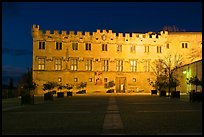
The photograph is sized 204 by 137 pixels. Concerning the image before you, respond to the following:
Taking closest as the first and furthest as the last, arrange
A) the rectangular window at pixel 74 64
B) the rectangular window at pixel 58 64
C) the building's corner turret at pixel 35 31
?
the building's corner turret at pixel 35 31, the rectangular window at pixel 58 64, the rectangular window at pixel 74 64

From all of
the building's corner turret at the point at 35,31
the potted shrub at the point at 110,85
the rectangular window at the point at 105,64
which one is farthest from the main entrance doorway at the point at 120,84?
the building's corner turret at the point at 35,31

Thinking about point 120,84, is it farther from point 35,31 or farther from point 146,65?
point 35,31

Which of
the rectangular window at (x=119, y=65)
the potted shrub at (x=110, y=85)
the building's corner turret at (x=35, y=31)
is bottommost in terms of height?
the potted shrub at (x=110, y=85)

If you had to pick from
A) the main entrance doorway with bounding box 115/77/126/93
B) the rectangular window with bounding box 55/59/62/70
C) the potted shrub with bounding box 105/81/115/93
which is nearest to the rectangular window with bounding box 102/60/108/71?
the potted shrub with bounding box 105/81/115/93

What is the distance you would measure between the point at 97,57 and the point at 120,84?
695 centimetres

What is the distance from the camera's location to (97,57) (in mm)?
68312

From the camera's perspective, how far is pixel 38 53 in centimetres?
6662

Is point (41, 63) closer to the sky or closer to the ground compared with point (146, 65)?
closer to the sky

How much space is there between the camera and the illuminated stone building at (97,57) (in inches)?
2625

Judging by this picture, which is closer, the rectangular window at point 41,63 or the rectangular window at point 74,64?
the rectangular window at point 41,63

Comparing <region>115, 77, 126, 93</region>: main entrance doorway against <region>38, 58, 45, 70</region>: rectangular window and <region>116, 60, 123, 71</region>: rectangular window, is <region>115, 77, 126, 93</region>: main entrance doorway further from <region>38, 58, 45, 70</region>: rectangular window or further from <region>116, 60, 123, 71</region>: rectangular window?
<region>38, 58, 45, 70</region>: rectangular window

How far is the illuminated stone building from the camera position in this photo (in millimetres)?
66688

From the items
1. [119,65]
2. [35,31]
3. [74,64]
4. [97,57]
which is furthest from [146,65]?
[35,31]

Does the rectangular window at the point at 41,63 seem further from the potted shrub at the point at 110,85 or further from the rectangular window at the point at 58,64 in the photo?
the potted shrub at the point at 110,85
